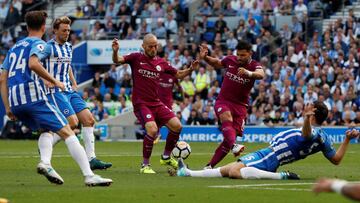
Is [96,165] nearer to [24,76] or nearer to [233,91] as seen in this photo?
[233,91]

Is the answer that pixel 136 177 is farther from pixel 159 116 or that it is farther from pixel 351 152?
pixel 351 152

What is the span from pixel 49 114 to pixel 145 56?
4.97 m

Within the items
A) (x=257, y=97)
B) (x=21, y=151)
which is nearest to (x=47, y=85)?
(x=21, y=151)

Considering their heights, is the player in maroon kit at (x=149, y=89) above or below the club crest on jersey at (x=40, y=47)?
below

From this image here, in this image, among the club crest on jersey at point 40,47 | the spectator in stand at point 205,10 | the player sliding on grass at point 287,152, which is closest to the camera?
the club crest on jersey at point 40,47

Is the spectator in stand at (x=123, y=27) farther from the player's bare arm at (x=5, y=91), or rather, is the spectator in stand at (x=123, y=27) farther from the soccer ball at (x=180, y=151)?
the player's bare arm at (x=5, y=91)

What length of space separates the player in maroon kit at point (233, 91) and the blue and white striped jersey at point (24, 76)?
4646 mm

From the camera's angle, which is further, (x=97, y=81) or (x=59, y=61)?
(x=97, y=81)

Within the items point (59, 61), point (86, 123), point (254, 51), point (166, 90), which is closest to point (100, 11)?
point (254, 51)

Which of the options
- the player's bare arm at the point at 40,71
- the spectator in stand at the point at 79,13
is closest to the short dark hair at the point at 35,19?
the player's bare arm at the point at 40,71

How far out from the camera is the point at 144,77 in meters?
19.6

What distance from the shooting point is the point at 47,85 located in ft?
53.0

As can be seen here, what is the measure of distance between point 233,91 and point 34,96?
18.0 ft

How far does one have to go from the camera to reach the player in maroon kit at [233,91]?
19.0 meters
